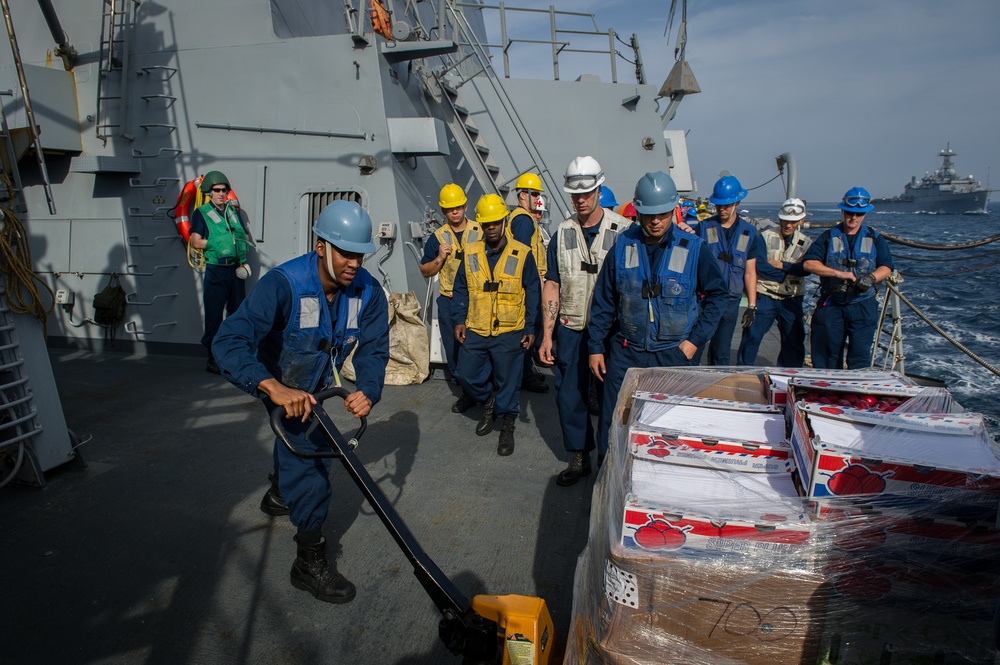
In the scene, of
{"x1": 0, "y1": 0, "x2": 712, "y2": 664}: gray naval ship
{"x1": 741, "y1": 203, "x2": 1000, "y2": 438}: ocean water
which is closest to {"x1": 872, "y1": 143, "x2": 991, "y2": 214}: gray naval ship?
{"x1": 741, "y1": 203, "x2": 1000, "y2": 438}: ocean water

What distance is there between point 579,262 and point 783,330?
3.16 m

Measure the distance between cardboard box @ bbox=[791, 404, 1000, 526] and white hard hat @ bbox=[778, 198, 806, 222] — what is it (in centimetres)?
503

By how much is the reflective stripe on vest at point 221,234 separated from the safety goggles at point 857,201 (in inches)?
216

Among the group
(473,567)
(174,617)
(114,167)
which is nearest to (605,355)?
(473,567)

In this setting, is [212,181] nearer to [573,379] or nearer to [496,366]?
[496,366]

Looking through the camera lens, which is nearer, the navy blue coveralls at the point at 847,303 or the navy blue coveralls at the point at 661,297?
the navy blue coveralls at the point at 661,297

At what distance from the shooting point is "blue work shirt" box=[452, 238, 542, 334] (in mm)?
4527

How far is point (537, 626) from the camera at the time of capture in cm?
194

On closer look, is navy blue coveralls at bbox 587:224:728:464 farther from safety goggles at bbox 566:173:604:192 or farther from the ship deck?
the ship deck

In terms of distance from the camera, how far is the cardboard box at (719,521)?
5.17 ft

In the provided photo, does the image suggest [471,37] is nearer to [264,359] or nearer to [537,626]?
[264,359]

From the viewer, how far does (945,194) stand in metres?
68.0

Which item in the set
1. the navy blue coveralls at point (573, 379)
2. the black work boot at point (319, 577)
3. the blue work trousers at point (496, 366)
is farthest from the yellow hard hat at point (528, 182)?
the black work boot at point (319, 577)

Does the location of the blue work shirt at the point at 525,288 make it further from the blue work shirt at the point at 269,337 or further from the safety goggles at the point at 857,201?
the safety goggles at the point at 857,201
